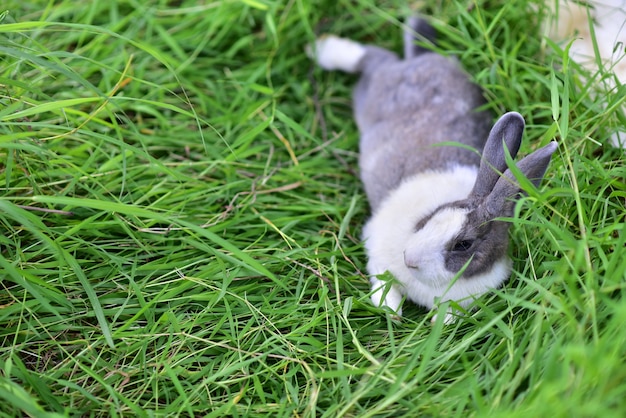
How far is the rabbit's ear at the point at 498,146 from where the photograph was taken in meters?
2.88

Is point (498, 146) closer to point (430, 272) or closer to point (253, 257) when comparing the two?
point (430, 272)

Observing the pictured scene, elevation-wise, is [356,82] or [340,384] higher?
[356,82]

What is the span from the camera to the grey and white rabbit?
291 centimetres

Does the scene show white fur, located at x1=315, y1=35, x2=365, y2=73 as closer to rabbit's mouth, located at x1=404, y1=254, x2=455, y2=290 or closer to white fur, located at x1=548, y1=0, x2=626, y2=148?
white fur, located at x1=548, y1=0, x2=626, y2=148

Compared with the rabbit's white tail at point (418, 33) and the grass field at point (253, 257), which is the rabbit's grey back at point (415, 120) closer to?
the rabbit's white tail at point (418, 33)

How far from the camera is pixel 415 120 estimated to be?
3.72 metres

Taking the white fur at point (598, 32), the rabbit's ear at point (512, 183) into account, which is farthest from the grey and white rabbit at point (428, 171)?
the white fur at point (598, 32)

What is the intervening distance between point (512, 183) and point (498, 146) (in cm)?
21

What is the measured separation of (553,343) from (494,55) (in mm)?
1956

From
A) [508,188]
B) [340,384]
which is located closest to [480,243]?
[508,188]

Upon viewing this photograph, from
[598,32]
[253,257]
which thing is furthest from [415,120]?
[253,257]

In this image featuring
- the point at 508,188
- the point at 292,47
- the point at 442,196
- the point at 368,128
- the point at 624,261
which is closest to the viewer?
the point at 624,261

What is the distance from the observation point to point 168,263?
302cm

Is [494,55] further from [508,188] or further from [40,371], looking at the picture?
[40,371]
